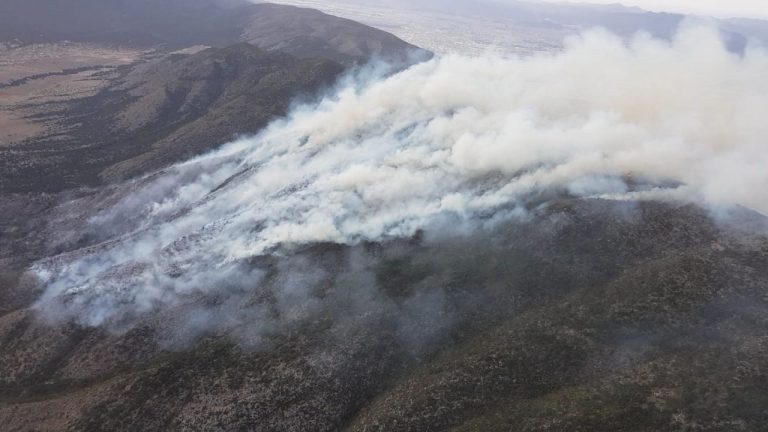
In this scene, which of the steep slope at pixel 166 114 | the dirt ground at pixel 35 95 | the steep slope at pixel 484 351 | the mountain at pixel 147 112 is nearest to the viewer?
the steep slope at pixel 484 351

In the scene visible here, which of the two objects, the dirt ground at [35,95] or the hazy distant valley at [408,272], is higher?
the hazy distant valley at [408,272]

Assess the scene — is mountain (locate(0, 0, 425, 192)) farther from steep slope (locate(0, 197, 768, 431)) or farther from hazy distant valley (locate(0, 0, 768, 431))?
steep slope (locate(0, 197, 768, 431))

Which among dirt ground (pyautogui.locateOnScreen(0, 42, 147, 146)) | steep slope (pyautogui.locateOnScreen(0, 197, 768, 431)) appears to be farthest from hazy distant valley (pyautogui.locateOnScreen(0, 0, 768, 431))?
dirt ground (pyautogui.locateOnScreen(0, 42, 147, 146))

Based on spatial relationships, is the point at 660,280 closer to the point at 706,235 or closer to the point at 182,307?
the point at 706,235

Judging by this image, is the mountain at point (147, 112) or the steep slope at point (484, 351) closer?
the steep slope at point (484, 351)

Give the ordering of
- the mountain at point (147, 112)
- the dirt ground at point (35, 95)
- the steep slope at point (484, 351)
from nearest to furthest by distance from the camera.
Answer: the steep slope at point (484, 351) < the mountain at point (147, 112) < the dirt ground at point (35, 95)

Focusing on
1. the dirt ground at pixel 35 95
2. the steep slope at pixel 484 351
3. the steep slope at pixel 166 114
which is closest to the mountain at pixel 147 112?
the steep slope at pixel 166 114

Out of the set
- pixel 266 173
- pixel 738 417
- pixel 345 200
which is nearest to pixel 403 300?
pixel 345 200

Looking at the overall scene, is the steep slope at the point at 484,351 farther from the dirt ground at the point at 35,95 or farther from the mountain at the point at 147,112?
the dirt ground at the point at 35,95

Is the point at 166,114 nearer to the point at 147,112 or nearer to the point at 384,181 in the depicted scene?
the point at 147,112
